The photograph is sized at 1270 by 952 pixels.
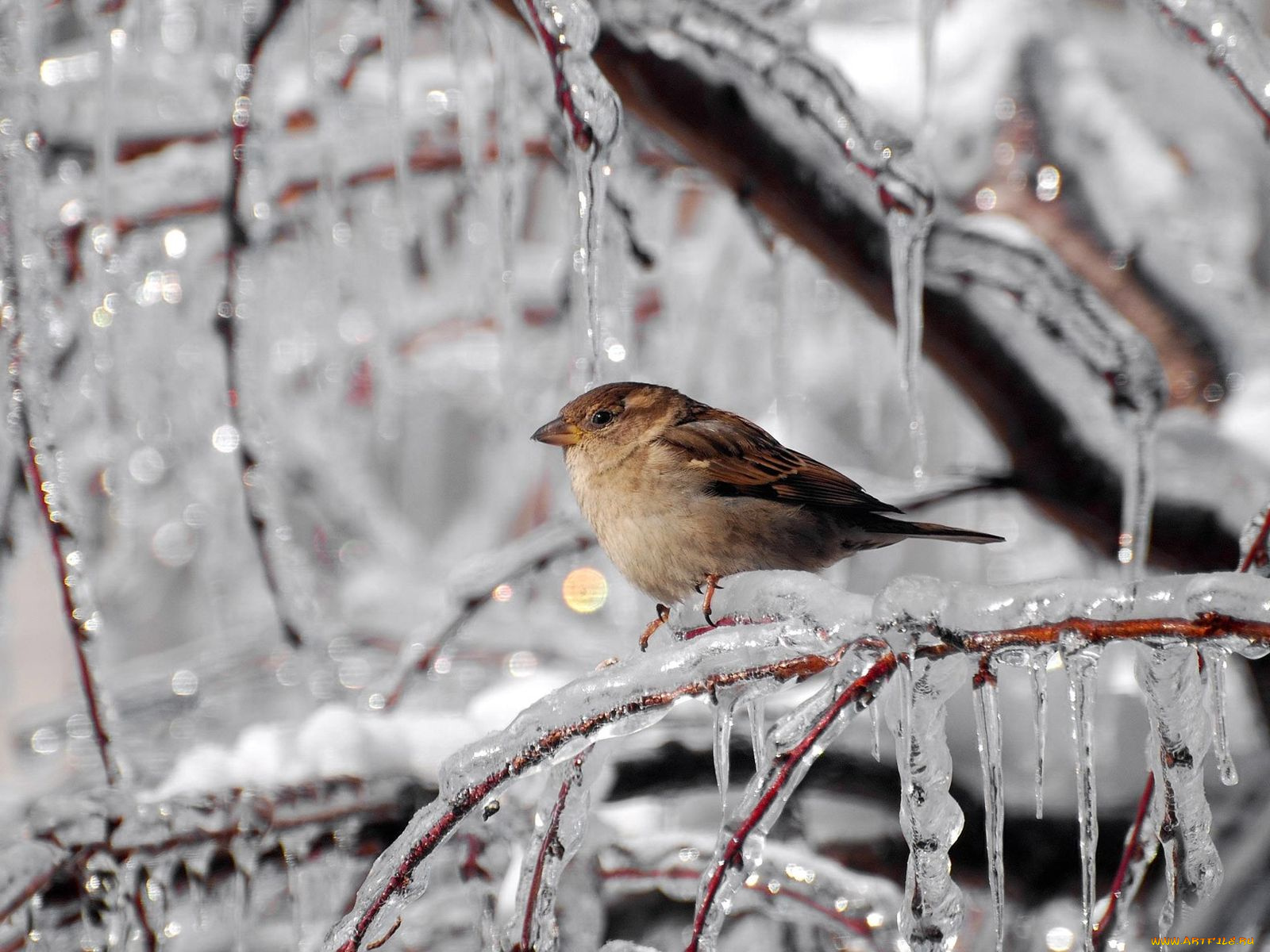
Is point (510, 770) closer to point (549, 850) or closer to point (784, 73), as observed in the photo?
point (549, 850)

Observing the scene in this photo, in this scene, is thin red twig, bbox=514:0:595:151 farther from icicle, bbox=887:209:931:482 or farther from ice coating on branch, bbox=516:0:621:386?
icicle, bbox=887:209:931:482

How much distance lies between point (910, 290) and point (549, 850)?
1.24 m

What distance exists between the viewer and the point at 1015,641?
1074 mm

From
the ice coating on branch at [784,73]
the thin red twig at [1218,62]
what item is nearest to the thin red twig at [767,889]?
the ice coating on branch at [784,73]

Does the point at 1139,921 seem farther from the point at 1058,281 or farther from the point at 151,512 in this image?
the point at 151,512

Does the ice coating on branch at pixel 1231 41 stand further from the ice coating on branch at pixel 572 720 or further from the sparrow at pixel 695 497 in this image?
the ice coating on branch at pixel 572 720

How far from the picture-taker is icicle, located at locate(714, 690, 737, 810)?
1.22 meters

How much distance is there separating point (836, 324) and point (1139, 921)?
11.1 ft

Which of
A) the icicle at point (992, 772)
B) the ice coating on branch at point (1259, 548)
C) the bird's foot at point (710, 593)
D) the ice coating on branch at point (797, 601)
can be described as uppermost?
the ice coating on branch at point (1259, 548)

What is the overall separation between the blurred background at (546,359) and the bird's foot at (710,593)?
496mm

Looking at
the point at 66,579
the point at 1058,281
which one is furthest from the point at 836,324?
the point at 66,579

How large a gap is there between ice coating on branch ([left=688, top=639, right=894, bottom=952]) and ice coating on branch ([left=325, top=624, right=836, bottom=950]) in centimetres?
5

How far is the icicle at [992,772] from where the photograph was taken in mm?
1167

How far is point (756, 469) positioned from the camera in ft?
7.18
